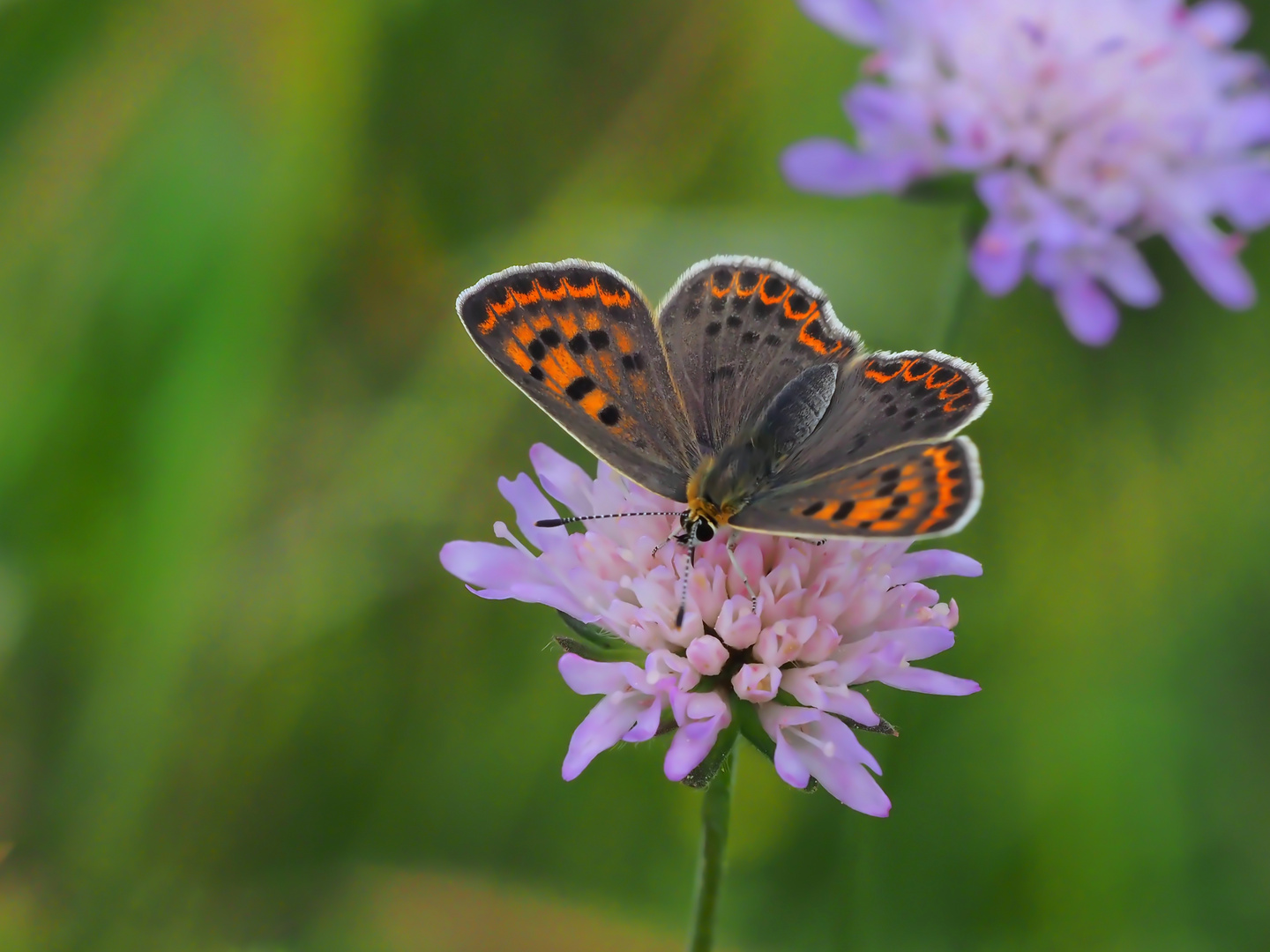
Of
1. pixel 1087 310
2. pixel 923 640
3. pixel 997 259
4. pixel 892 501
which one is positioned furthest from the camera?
pixel 1087 310

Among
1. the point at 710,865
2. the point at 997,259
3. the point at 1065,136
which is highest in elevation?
the point at 1065,136

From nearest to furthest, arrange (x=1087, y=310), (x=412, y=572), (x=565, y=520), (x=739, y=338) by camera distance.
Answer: (x=565, y=520) → (x=739, y=338) → (x=1087, y=310) → (x=412, y=572)

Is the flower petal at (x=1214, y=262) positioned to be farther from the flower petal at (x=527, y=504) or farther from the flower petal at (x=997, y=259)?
the flower petal at (x=527, y=504)

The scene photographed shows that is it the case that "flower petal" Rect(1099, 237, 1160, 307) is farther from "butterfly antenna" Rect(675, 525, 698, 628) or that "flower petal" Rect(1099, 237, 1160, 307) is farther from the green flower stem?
the green flower stem

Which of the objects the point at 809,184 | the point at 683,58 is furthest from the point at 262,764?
the point at 683,58

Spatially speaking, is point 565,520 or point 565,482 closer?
point 565,520

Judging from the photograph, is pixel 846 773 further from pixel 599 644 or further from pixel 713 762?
pixel 599 644

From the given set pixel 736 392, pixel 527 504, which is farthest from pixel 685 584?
pixel 736 392

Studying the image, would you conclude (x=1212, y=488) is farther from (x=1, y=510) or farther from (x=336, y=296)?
(x=1, y=510)
